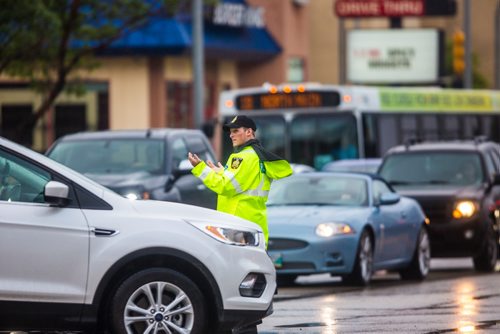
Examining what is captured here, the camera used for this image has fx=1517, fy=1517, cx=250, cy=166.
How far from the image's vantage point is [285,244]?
56.5ft

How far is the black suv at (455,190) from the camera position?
20.7 meters

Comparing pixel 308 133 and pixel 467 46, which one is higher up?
pixel 467 46

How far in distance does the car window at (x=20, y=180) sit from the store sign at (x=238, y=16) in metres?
33.9

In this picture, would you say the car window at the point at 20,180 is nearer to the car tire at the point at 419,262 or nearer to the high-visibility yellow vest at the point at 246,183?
the high-visibility yellow vest at the point at 246,183

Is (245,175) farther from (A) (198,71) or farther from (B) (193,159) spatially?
(A) (198,71)

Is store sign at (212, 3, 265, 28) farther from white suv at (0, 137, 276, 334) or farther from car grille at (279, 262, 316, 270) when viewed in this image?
white suv at (0, 137, 276, 334)

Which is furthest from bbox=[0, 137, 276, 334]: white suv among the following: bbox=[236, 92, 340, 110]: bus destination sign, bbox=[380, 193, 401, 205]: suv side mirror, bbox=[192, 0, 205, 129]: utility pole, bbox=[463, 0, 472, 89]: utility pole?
bbox=[463, 0, 472, 89]: utility pole

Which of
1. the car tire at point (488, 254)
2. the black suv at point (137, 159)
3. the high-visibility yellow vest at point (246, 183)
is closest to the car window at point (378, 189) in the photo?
the car tire at point (488, 254)

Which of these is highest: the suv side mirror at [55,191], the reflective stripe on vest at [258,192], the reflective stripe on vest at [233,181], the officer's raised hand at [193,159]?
the officer's raised hand at [193,159]

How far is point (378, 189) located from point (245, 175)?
6.79m

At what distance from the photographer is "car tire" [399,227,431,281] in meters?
19.3

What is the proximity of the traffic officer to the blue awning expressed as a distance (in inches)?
935

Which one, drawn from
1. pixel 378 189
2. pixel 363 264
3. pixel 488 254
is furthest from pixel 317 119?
pixel 363 264

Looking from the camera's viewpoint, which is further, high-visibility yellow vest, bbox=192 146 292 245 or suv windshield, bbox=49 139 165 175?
suv windshield, bbox=49 139 165 175
